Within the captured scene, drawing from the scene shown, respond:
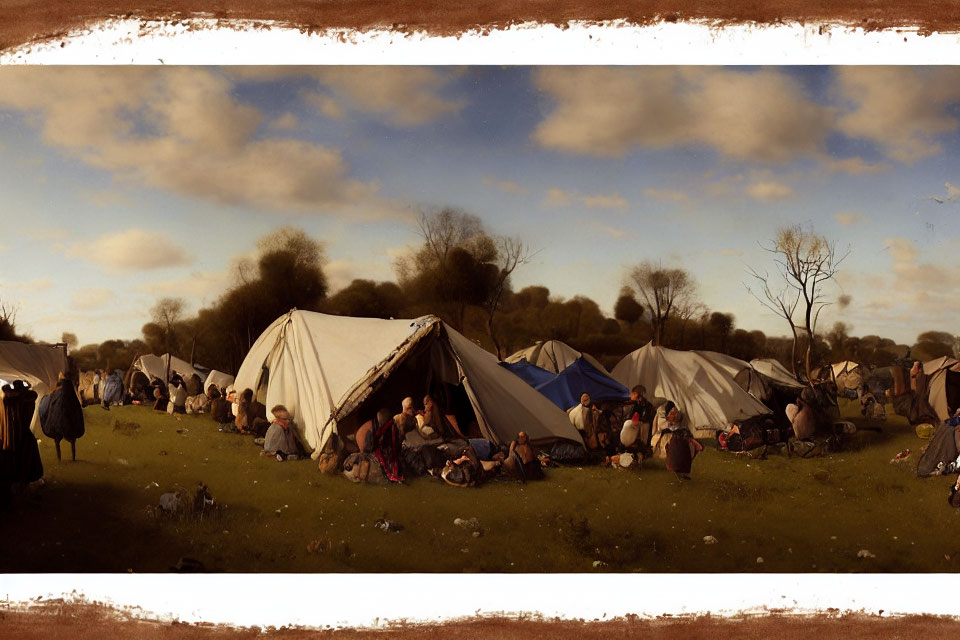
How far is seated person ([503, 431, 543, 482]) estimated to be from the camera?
494 cm

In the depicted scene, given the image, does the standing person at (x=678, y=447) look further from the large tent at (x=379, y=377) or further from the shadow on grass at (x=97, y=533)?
the shadow on grass at (x=97, y=533)

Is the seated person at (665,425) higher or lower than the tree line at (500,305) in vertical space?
lower

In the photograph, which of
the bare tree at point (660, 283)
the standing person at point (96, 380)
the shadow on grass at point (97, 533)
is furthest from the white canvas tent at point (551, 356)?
the standing person at point (96, 380)

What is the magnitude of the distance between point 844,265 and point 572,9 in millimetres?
2744

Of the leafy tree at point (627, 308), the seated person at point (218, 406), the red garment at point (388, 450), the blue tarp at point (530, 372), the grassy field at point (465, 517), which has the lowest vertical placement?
the grassy field at point (465, 517)

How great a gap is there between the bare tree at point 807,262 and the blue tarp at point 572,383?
4.54 ft

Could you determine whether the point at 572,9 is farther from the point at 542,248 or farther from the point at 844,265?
the point at 844,265

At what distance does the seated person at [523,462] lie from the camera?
4941mm

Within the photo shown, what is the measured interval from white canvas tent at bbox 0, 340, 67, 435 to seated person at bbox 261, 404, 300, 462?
1.57m

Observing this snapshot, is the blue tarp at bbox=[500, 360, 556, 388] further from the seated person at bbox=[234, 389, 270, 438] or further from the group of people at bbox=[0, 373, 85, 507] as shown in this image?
the group of people at bbox=[0, 373, 85, 507]

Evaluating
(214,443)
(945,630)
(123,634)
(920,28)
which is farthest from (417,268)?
(945,630)

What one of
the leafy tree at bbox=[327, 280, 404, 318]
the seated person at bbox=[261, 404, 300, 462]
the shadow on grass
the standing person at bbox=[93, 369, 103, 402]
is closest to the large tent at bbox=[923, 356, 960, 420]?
the leafy tree at bbox=[327, 280, 404, 318]

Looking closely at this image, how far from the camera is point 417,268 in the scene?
4.89 meters

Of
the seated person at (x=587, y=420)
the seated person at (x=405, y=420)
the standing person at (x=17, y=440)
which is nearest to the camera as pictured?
the standing person at (x=17, y=440)
